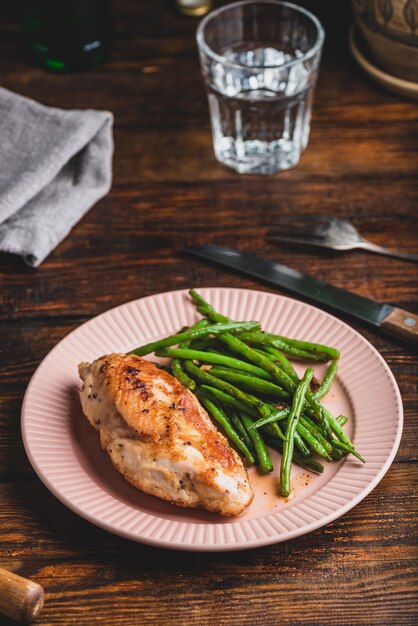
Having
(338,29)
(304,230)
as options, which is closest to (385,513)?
(304,230)

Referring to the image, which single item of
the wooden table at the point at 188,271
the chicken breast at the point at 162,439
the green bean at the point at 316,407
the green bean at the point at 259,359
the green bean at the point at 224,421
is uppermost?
the chicken breast at the point at 162,439

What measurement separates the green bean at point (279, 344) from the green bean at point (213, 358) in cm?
7

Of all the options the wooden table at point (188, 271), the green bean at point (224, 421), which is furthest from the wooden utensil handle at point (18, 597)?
the green bean at point (224, 421)

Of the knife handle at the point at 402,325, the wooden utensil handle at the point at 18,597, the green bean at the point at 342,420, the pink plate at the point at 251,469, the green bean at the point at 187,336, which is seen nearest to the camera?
the wooden utensil handle at the point at 18,597

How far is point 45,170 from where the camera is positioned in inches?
100

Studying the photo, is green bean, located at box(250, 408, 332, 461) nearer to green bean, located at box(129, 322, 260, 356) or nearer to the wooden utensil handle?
green bean, located at box(129, 322, 260, 356)

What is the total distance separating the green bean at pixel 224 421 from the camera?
176cm

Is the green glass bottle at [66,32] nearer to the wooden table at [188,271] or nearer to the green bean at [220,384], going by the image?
the wooden table at [188,271]

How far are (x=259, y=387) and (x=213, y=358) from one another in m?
0.14

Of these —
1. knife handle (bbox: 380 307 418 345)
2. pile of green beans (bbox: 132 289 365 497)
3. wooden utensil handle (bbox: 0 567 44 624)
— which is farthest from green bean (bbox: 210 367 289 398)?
wooden utensil handle (bbox: 0 567 44 624)

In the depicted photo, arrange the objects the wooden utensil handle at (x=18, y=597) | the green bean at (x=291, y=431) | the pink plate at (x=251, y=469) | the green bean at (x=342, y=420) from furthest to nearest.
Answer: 1. the green bean at (x=342, y=420)
2. the green bean at (x=291, y=431)
3. the pink plate at (x=251, y=469)
4. the wooden utensil handle at (x=18, y=597)

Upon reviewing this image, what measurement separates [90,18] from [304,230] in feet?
3.75

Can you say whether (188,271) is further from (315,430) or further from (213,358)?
(315,430)

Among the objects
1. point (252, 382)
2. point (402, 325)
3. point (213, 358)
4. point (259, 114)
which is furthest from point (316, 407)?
point (259, 114)
